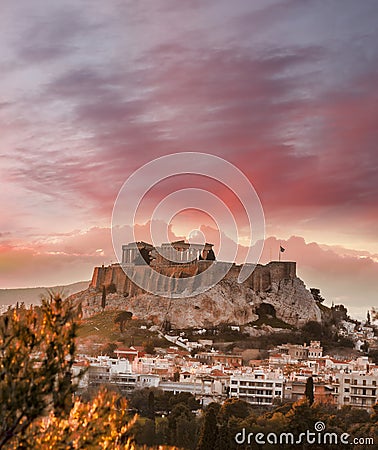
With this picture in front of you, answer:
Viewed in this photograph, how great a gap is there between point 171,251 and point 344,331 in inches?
524

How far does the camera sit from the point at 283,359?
40.9 metres

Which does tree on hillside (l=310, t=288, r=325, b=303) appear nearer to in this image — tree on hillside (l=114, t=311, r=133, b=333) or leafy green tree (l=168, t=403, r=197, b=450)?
tree on hillside (l=114, t=311, r=133, b=333)

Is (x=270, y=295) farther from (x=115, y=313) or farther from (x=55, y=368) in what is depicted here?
(x=55, y=368)

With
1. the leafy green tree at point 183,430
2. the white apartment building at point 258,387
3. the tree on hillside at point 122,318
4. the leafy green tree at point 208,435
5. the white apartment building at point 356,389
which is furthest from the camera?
the tree on hillside at point 122,318

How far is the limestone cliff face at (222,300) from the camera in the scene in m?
54.5

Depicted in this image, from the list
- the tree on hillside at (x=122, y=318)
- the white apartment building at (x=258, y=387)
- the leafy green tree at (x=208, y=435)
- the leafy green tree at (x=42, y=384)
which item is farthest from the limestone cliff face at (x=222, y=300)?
the leafy green tree at (x=42, y=384)

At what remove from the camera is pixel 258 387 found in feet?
111

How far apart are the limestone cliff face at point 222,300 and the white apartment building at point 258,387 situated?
63.1ft

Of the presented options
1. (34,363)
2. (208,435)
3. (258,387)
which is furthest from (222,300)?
(34,363)

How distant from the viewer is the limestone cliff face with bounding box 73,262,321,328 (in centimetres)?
5453

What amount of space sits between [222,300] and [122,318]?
763cm

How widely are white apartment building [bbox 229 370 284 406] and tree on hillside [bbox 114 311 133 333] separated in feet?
56.8

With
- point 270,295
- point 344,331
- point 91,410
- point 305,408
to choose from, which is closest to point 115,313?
point 270,295

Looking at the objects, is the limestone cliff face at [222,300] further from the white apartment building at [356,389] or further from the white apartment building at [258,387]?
the white apartment building at [356,389]
